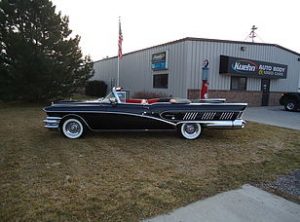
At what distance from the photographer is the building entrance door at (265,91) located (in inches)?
777

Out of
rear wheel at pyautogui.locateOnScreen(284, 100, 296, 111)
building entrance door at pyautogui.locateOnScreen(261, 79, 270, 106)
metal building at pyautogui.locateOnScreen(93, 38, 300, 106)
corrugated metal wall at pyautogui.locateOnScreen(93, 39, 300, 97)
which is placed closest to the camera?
corrugated metal wall at pyautogui.locateOnScreen(93, 39, 300, 97)

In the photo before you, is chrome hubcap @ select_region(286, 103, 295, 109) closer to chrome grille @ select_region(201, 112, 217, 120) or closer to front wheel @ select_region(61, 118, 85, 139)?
chrome grille @ select_region(201, 112, 217, 120)

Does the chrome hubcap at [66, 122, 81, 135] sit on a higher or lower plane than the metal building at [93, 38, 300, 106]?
lower

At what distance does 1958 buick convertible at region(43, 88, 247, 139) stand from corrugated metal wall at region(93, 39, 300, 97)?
9343mm

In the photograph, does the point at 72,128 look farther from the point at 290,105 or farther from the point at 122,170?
the point at 290,105

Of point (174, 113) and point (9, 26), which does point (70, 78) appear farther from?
point (174, 113)

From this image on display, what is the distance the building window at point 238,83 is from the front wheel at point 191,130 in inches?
451

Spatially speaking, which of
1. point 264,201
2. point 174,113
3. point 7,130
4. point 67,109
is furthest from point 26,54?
point 264,201

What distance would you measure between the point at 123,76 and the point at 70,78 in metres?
8.07

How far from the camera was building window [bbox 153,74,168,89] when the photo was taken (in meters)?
18.5

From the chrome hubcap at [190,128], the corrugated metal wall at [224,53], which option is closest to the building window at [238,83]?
the corrugated metal wall at [224,53]

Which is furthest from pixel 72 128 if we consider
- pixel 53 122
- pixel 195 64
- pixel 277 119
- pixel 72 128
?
pixel 195 64

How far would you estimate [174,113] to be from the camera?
7.20 metres

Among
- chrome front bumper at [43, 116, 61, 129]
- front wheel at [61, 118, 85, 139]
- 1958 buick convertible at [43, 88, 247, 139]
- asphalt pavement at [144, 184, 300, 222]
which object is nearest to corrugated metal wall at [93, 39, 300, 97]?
1958 buick convertible at [43, 88, 247, 139]
